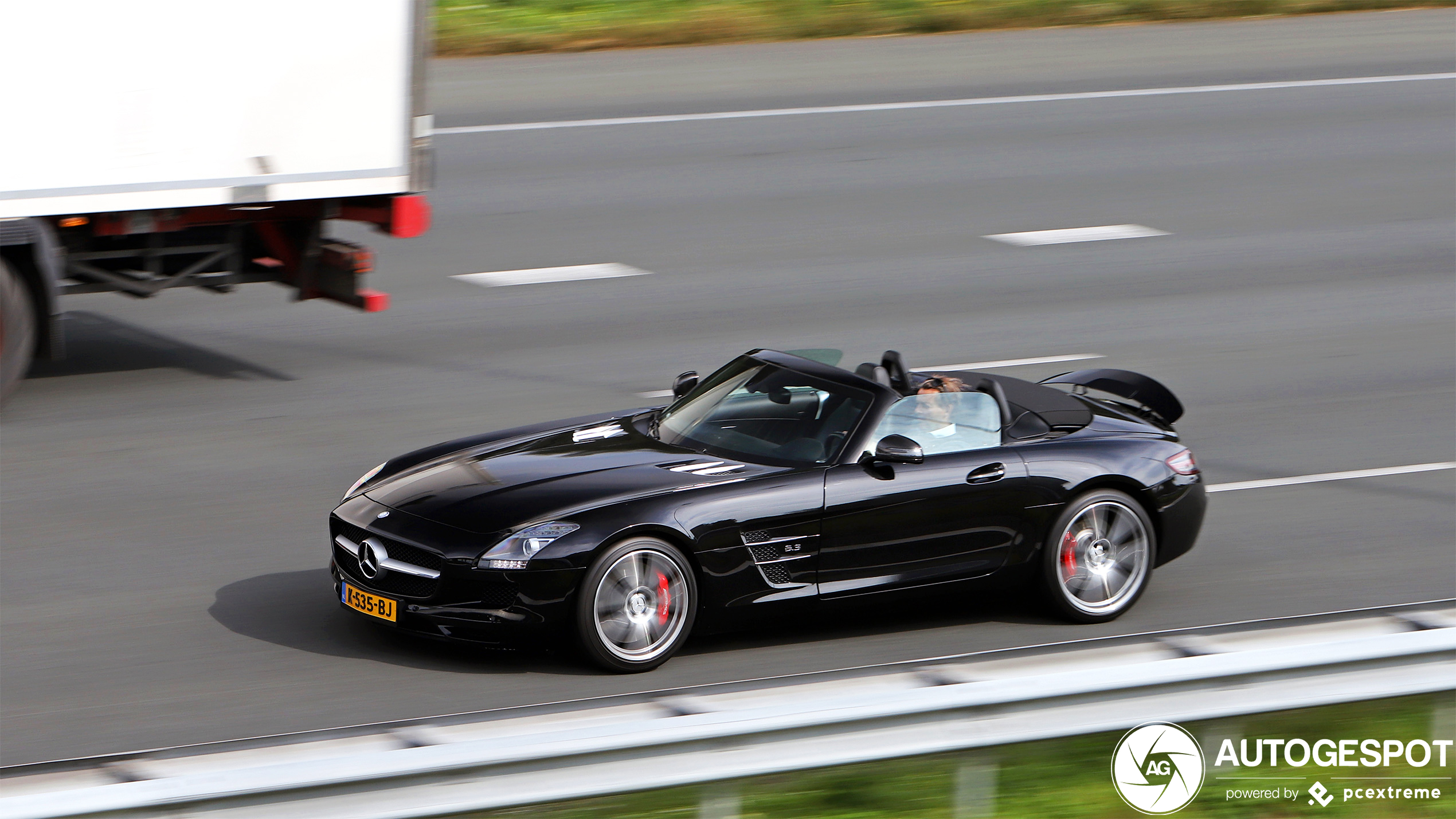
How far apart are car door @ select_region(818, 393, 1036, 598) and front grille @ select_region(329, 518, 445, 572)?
1.67 meters

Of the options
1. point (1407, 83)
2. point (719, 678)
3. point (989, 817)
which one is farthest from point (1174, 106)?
point (989, 817)

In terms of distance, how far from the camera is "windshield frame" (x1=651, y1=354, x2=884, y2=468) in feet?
26.4

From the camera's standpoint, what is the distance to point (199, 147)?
1189 centimetres

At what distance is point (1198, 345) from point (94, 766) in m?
10.9

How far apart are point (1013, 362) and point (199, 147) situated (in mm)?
5886

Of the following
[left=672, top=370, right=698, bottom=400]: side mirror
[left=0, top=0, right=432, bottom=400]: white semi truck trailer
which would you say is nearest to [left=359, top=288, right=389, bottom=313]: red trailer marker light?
[left=0, top=0, right=432, bottom=400]: white semi truck trailer

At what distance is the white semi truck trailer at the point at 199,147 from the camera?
37.3 ft

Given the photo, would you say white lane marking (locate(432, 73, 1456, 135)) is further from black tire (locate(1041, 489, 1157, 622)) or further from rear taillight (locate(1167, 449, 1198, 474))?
black tire (locate(1041, 489, 1157, 622))

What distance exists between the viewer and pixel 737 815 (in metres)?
4.88

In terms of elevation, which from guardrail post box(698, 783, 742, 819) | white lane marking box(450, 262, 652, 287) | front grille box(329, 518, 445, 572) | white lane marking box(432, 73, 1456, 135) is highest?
white lane marking box(432, 73, 1456, 135)

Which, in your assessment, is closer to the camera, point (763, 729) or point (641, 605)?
point (763, 729)

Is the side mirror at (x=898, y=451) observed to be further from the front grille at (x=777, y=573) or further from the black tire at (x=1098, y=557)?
the black tire at (x=1098, y=557)

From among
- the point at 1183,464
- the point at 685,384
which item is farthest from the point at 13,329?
the point at 1183,464

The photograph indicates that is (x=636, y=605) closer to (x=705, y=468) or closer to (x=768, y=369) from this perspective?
(x=705, y=468)
